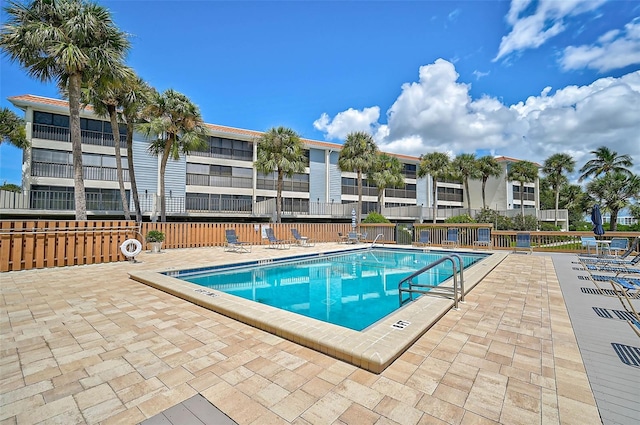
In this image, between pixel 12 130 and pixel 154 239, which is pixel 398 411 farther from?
pixel 12 130

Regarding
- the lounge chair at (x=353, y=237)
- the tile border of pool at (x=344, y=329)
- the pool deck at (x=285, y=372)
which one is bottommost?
the pool deck at (x=285, y=372)

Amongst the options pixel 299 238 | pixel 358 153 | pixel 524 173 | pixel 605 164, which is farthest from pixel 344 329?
pixel 524 173

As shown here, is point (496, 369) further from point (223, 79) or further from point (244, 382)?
point (223, 79)

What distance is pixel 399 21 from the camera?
10688 millimetres

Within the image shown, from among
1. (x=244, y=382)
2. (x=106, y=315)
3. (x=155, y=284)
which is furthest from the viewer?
(x=155, y=284)

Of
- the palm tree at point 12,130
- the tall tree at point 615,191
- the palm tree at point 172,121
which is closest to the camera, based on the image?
the palm tree at point 172,121

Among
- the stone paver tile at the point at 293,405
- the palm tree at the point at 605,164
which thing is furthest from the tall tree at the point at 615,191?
the stone paver tile at the point at 293,405

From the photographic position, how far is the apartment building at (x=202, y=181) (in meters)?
18.6

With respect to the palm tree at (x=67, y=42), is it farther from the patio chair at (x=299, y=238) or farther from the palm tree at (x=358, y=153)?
the palm tree at (x=358, y=153)

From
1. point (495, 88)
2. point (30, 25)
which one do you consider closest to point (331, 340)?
point (30, 25)

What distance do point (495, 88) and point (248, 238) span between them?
694 inches

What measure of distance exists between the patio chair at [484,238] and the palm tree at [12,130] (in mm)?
26214

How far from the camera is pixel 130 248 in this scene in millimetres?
9664

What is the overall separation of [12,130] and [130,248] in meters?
16.1
